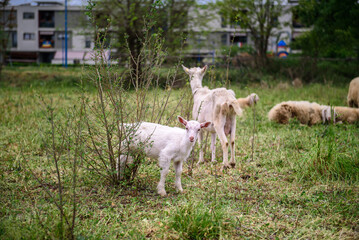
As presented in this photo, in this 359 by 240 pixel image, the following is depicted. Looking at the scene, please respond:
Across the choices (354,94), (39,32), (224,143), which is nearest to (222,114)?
(224,143)

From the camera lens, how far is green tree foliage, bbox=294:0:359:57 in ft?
47.0

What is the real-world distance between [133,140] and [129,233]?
1255 mm

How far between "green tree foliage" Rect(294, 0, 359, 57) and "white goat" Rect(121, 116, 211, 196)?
39.5ft

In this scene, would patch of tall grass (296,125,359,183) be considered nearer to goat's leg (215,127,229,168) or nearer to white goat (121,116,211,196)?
goat's leg (215,127,229,168)

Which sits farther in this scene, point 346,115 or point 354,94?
point 354,94

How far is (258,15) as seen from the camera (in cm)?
1977

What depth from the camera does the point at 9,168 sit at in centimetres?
529

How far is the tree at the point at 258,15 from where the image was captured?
19656mm

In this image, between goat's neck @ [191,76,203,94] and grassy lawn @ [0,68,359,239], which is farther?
goat's neck @ [191,76,203,94]

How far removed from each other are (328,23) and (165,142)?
14.0 metres

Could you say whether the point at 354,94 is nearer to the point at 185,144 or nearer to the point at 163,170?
the point at 185,144

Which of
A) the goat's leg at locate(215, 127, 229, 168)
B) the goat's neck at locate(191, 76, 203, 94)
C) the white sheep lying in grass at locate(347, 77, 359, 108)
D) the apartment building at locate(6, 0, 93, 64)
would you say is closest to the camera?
the goat's leg at locate(215, 127, 229, 168)

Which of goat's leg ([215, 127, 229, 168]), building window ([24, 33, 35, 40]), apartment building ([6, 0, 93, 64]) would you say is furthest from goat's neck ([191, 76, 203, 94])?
building window ([24, 33, 35, 40])

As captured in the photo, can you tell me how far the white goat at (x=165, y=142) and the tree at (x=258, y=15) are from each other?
15870mm
